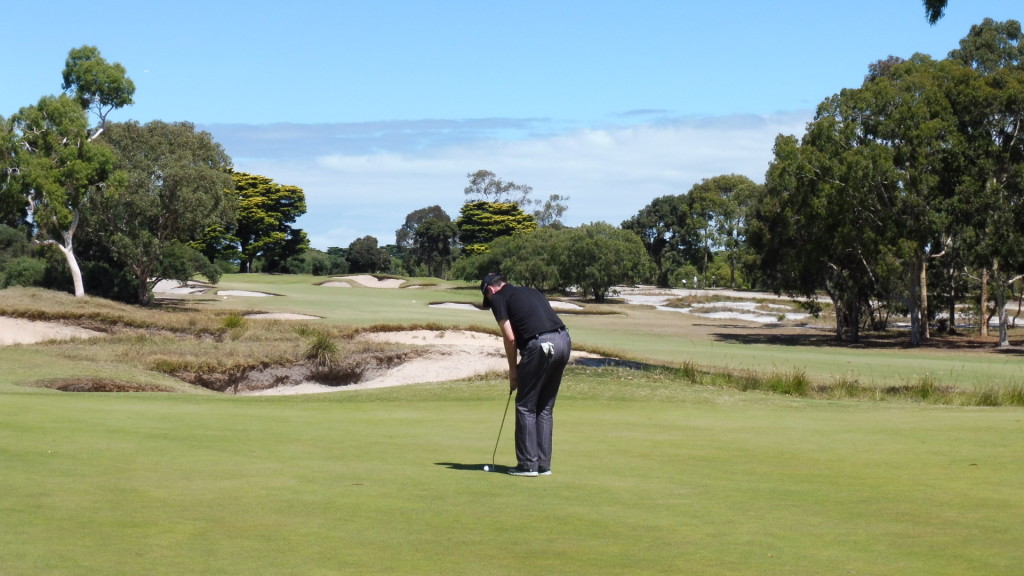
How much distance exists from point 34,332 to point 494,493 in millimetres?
33772

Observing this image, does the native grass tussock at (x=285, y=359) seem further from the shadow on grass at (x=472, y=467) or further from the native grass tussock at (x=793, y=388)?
the shadow on grass at (x=472, y=467)

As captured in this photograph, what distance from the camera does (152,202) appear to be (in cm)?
5503

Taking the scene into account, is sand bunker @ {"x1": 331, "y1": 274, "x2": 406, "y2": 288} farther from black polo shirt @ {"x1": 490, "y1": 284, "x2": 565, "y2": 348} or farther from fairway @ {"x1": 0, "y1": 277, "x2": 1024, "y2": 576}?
black polo shirt @ {"x1": 490, "y1": 284, "x2": 565, "y2": 348}

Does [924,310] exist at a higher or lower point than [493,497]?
higher

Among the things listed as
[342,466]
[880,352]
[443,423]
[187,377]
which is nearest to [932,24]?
[443,423]

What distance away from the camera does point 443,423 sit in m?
16.1

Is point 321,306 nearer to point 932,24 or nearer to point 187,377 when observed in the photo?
point 187,377

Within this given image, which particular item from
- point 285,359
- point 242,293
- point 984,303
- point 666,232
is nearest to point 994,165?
point 984,303

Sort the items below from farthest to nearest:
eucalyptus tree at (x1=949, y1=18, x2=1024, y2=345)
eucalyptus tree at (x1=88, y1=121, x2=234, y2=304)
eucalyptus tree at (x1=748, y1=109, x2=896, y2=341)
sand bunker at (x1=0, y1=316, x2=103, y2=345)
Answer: eucalyptus tree at (x1=88, y1=121, x2=234, y2=304) < eucalyptus tree at (x1=748, y1=109, x2=896, y2=341) < eucalyptus tree at (x1=949, y1=18, x2=1024, y2=345) < sand bunker at (x1=0, y1=316, x2=103, y2=345)

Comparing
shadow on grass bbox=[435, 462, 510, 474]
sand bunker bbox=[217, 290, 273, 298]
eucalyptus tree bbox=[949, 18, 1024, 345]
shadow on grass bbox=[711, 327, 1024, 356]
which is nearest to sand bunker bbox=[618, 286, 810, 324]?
shadow on grass bbox=[711, 327, 1024, 356]

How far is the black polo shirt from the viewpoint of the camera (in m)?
10.6

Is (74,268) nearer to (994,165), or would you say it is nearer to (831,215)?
(831,215)

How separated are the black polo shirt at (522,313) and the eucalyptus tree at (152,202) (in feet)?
151

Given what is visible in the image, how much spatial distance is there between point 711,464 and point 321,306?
5420cm
